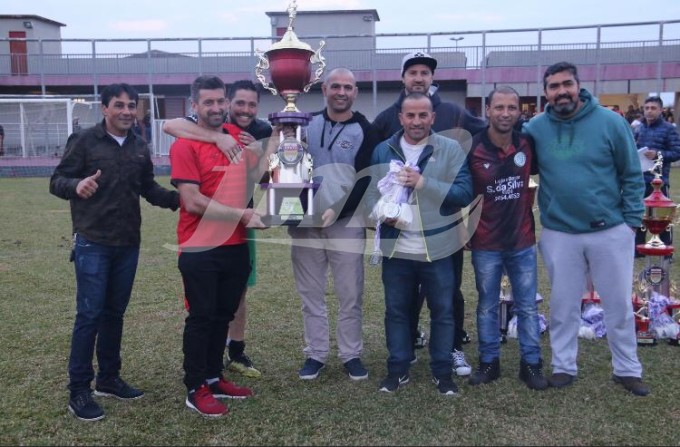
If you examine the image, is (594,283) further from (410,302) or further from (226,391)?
(226,391)

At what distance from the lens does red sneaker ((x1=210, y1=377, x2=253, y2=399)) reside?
4.35m

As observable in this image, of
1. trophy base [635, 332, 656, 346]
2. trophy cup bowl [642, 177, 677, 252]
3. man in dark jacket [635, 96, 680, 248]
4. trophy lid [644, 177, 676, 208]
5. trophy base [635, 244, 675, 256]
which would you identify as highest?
man in dark jacket [635, 96, 680, 248]

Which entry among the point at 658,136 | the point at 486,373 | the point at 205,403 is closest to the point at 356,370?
the point at 486,373

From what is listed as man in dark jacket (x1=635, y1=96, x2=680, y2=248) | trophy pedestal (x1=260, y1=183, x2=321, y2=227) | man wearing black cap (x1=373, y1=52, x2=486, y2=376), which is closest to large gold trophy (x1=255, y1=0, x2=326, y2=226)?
trophy pedestal (x1=260, y1=183, x2=321, y2=227)

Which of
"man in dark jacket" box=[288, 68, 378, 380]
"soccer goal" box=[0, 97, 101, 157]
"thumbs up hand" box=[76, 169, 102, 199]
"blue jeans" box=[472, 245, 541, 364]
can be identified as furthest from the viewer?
"soccer goal" box=[0, 97, 101, 157]

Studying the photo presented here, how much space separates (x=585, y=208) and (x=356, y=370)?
71.9 inches

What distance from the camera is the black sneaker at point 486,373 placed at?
4551 mm

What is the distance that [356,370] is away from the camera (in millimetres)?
Answer: 4707

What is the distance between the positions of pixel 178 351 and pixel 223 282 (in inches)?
50.0

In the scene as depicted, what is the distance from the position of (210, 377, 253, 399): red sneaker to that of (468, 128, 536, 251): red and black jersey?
1.79 meters

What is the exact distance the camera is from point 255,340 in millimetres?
5570

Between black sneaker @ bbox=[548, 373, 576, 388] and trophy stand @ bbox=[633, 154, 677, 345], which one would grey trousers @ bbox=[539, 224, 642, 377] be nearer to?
black sneaker @ bbox=[548, 373, 576, 388]

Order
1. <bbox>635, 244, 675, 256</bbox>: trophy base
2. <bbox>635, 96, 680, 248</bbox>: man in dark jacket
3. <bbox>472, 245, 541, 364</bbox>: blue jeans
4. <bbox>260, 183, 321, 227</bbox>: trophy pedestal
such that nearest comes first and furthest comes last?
<bbox>260, 183, 321, 227</bbox>: trophy pedestal
<bbox>472, 245, 541, 364</bbox>: blue jeans
<bbox>635, 244, 675, 256</bbox>: trophy base
<bbox>635, 96, 680, 248</bbox>: man in dark jacket

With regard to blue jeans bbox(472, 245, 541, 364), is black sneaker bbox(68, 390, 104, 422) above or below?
below
